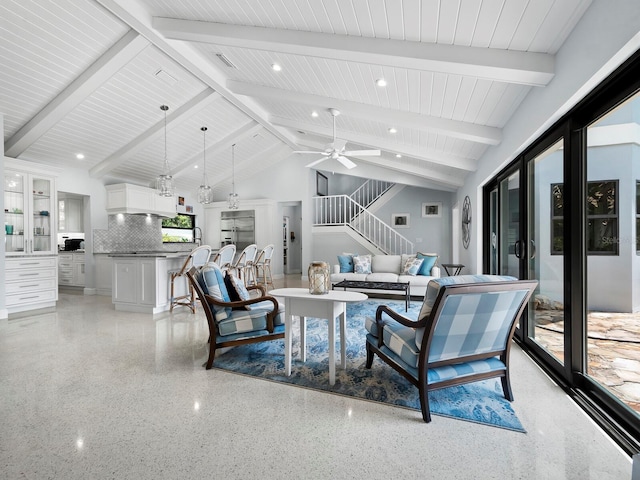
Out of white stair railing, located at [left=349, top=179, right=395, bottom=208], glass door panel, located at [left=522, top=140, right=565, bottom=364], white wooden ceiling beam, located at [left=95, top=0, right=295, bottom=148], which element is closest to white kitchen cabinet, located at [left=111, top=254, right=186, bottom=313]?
white wooden ceiling beam, located at [left=95, top=0, right=295, bottom=148]

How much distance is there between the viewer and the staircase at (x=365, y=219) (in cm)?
869

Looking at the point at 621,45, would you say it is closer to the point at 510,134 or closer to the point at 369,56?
the point at 369,56

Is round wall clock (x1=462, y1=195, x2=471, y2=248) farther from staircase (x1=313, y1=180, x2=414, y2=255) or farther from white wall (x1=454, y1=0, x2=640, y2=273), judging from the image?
white wall (x1=454, y1=0, x2=640, y2=273)

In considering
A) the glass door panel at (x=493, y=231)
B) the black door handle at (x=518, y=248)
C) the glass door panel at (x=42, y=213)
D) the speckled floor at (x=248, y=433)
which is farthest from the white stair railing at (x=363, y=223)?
the glass door panel at (x=42, y=213)

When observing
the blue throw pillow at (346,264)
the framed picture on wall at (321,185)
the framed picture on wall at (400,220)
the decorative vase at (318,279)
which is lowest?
the blue throw pillow at (346,264)

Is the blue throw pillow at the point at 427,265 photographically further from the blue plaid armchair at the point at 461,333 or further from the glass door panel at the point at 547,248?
the blue plaid armchair at the point at 461,333

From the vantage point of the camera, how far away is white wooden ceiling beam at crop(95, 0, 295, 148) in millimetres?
3330

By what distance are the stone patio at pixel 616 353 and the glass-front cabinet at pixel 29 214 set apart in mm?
7798

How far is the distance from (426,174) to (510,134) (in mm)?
3620

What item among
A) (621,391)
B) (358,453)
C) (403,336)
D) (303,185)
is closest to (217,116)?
(303,185)

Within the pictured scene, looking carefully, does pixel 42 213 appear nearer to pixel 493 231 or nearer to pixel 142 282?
pixel 142 282

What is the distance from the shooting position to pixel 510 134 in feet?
11.3

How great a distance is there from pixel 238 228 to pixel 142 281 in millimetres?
4938

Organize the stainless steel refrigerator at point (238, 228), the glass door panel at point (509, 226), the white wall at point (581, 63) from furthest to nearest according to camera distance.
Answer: the stainless steel refrigerator at point (238, 228), the glass door panel at point (509, 226), the white wall at point (581, 63)
